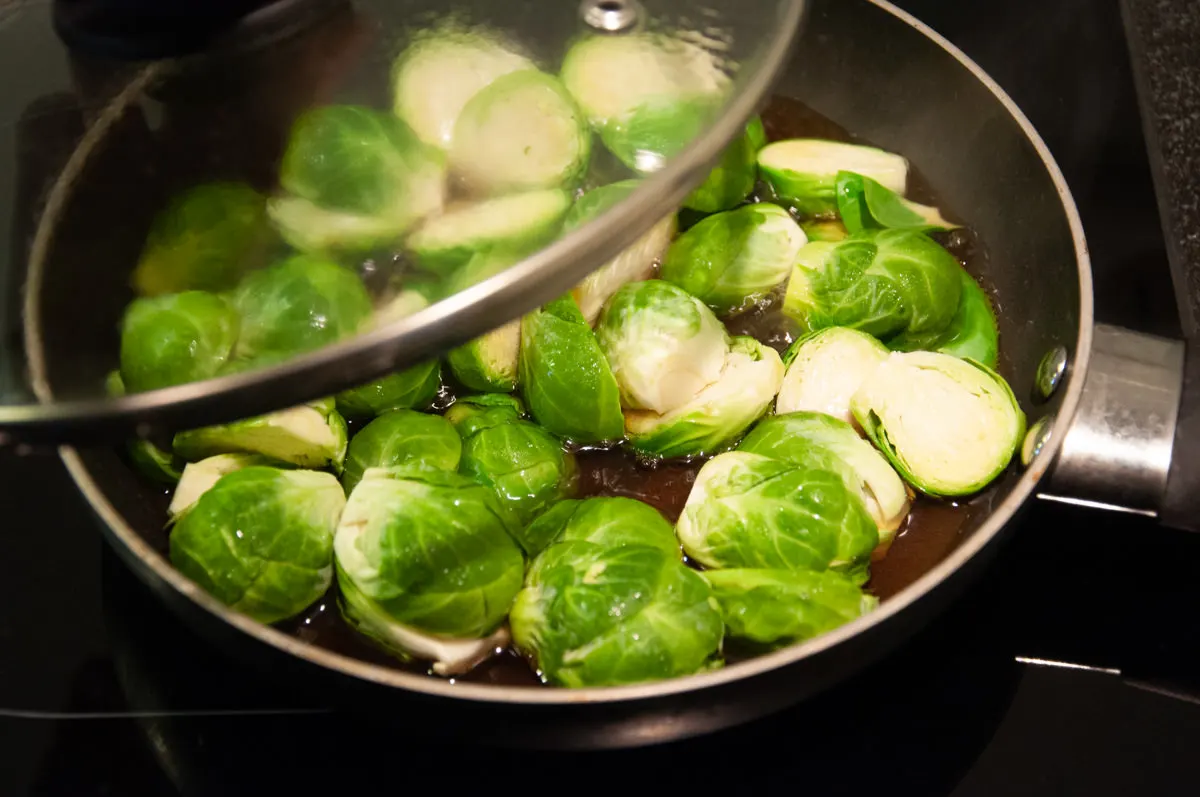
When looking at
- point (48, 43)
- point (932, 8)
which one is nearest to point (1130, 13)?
point (932, 8)

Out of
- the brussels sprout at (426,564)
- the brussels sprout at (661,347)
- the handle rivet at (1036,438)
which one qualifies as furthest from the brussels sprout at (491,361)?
the handle rivet at (1036,438)

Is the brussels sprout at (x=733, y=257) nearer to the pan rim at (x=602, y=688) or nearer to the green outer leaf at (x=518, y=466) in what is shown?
the green outer leaf at (x=518, y=466)

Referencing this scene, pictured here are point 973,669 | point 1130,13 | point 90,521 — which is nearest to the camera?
point 973,669

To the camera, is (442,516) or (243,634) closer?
(243,634)

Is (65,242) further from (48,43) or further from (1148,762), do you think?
(1148,762)

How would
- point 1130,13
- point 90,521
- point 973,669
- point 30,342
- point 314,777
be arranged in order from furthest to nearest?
1. point 1130,13
2. point 90,521
3. point 973,669
4. point 314,777
5. point 30,342

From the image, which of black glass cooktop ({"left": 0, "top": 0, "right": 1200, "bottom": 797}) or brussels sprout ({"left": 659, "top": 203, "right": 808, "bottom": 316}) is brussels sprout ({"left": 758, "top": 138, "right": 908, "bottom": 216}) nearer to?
brussels sprout ({"left": 659, "top": 203, "right": 808, "bottom": 316})

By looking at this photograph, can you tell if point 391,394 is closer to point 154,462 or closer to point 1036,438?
point 154,462
